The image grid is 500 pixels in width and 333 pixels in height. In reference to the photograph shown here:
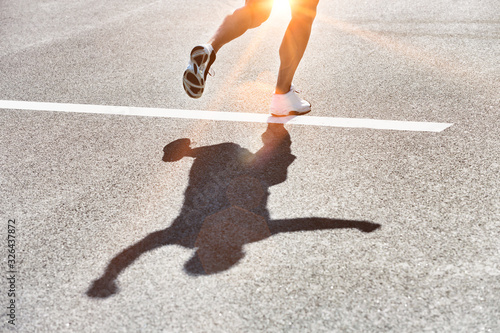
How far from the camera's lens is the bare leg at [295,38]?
134 inches

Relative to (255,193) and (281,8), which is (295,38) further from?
(281,8)

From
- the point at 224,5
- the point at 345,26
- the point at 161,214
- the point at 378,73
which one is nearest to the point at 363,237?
the point at 161,214

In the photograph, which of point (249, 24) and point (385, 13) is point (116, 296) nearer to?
point (249, 24)

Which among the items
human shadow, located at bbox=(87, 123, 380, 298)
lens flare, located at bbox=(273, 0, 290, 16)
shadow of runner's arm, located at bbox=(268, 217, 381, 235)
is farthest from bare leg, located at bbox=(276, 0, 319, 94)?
lens flare, located at bbox=(273, 0, 290, 16)

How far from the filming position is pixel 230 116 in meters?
3.79

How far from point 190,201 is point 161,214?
0.19 meters

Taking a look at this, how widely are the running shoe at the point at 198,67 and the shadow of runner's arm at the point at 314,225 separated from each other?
120cm

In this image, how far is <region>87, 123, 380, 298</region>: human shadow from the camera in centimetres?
238

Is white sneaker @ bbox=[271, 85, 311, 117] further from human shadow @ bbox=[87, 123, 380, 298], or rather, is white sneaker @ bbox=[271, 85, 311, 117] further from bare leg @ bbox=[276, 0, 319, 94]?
human shadow @ bbox=[87, 123, 380, 298]

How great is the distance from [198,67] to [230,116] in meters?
0.59

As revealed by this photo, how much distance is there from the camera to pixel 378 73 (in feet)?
14.3

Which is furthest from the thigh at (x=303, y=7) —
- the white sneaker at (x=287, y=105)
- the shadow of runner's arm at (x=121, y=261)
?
the shadow of runner's arm at (x=121, y=261)

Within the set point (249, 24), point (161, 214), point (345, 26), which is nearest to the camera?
point (161, 214)

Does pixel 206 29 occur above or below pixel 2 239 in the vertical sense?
above
